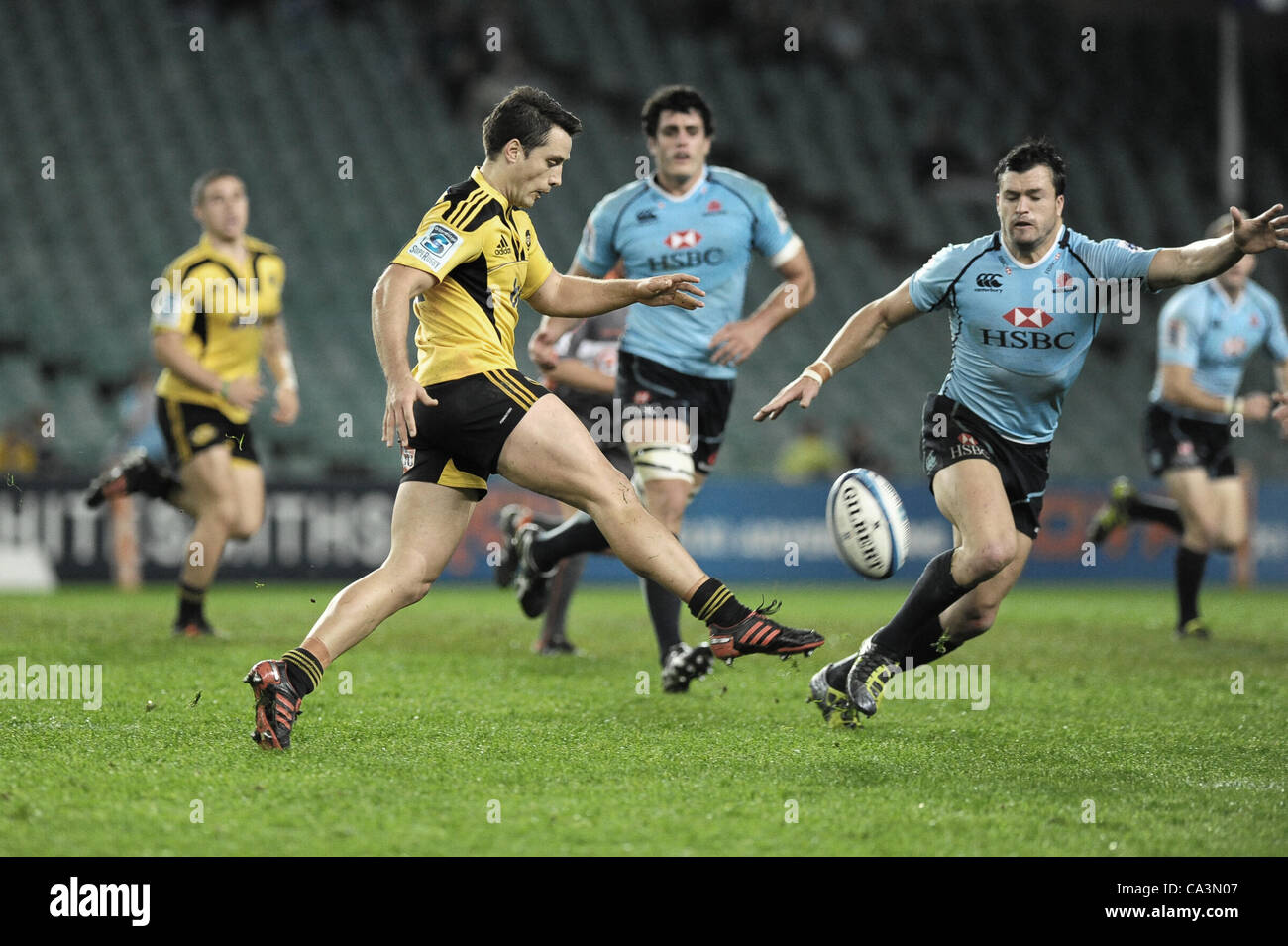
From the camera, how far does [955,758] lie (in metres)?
5.41

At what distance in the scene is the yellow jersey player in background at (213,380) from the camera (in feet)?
29.4

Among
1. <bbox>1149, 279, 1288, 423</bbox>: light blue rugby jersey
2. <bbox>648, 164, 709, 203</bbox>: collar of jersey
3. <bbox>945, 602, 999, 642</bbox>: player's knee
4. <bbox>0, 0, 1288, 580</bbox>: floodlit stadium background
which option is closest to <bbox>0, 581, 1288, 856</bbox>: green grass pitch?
<bbox>945, 602, 999, 642</bbox>: player's knee

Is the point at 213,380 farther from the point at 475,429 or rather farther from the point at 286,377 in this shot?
the point at 475,429

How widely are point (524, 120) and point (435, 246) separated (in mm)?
664

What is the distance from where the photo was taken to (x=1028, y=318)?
6031mm

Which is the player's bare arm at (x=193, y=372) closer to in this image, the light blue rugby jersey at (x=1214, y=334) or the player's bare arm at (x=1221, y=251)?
the player's bare arm at (x=1221, y=251)

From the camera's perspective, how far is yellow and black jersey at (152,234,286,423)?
29.6 ft

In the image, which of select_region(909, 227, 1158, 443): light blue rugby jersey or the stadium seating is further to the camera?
the stadium seating

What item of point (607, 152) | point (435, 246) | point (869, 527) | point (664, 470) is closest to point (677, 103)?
point (664, 470)

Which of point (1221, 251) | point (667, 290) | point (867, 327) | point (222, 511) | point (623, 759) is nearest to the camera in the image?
point (623, 759)

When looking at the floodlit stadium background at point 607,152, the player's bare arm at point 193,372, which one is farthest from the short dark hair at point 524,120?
the floodlit stadium background at point 607,152

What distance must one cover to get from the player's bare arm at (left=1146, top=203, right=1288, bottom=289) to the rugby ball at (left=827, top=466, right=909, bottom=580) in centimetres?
138

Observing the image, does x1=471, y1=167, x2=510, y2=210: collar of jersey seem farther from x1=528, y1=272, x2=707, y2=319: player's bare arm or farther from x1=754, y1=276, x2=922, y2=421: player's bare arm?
x1=754, y1=276, x2=922, y2=421: player's bare arm

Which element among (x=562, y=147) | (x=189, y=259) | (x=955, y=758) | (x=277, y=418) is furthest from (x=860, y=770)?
(x=189, y=259)
